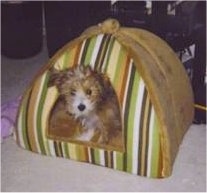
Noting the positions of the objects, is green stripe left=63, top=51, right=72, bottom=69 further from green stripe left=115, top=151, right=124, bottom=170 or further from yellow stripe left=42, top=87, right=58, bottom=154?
green stripe left=115, top=151, right=124, bottom=170

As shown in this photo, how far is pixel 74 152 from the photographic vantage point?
139 centimetres

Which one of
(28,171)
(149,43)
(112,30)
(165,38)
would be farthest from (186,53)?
(28,171)

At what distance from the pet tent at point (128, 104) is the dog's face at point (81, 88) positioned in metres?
0.03

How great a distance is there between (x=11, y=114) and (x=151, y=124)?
1.97 feet

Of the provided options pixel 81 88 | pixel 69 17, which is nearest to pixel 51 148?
pixel 81 88

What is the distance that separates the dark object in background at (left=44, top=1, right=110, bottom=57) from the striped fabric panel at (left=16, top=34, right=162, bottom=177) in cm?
66

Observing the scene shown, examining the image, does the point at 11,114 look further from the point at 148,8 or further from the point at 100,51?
the point at 148,8

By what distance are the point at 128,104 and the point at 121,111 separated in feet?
0.11

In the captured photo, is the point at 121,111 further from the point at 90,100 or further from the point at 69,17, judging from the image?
the point at 69,17

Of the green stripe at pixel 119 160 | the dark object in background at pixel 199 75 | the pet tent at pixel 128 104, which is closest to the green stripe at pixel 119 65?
the pet tent at pixel 128 104

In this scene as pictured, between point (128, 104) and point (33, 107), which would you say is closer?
point (128, 104)

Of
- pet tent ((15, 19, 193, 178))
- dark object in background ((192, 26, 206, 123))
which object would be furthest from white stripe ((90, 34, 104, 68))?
dark object in background ((192, 26, 206, 123))

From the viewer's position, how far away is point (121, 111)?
130 centimetres

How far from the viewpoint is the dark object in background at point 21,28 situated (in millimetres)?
2195
